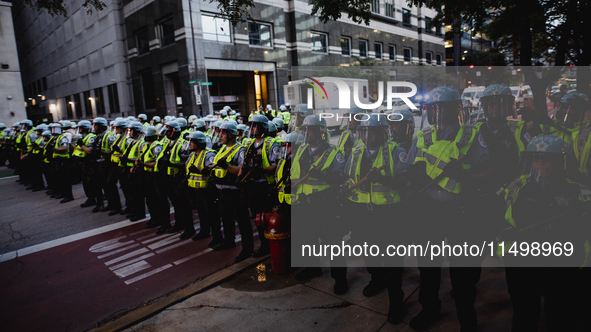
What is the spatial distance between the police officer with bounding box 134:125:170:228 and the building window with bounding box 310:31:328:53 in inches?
1041

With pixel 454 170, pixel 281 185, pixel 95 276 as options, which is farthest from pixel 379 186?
pixel 95 276

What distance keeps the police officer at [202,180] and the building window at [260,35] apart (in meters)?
23.0

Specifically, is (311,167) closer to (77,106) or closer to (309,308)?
(309,308)

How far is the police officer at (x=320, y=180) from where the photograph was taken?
411cm

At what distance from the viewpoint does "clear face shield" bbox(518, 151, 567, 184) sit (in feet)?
8.43

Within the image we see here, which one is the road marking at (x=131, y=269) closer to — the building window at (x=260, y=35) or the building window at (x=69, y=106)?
the building window at (x=260, y=35)

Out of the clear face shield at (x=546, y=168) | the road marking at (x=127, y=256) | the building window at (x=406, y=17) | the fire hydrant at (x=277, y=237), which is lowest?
the road marking at (x=127, y=256)

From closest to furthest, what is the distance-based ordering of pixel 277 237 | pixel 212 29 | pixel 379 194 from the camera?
pixel 379 194 → pixel 277 237 → pixel 212 29

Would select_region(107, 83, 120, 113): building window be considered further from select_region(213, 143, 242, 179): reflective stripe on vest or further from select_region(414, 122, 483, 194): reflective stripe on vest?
select_region(414, 122, 483, 194): reflective stripe on vest

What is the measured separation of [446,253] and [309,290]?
177 centimetres

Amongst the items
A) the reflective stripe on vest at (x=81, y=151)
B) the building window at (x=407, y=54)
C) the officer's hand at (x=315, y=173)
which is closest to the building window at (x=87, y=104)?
the reflective stripe on vest at (x=81, y=151)

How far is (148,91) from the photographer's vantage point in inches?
1163

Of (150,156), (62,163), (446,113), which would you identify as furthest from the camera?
(62,163)

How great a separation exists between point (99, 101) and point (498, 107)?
40237 millimetres
